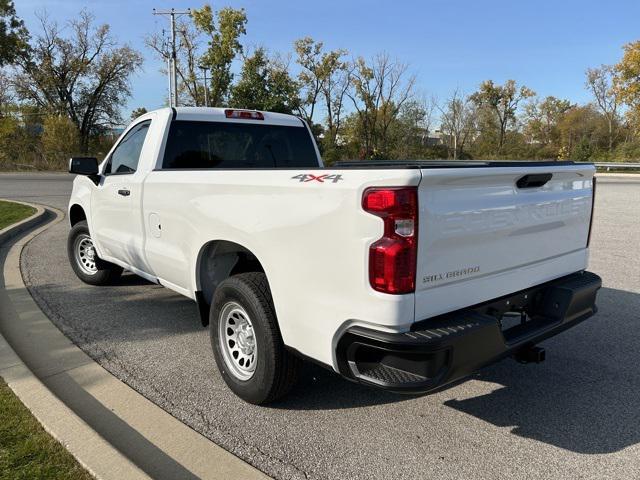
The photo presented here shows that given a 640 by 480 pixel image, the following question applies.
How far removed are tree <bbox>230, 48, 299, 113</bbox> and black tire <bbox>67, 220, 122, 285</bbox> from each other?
34.5 meters

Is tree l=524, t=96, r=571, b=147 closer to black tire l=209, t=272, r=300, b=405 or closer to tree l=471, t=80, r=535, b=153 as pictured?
tree l=471, t=80, r=535, b=153

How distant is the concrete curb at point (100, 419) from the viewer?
8.59ft

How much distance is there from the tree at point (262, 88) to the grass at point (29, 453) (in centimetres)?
3787

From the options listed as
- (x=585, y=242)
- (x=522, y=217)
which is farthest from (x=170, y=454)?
(x=585, y=242)

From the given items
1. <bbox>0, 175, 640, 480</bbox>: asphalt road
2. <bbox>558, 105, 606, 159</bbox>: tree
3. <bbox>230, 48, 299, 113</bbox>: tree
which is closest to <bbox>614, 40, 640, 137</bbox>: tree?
<bbox>558, 105, 606, 159</bbox>: tree

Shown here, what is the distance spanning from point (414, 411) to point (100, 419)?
6.44 ft

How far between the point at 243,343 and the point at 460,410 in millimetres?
1476

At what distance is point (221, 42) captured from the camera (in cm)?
4088

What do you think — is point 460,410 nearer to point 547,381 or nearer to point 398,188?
point 547,381

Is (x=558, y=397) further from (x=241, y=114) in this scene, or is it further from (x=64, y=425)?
(x=241, y=114)

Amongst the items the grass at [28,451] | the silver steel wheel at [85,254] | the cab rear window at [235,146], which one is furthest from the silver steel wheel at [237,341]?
the silver steel wheel at [85,254]

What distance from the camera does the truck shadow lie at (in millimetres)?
2984

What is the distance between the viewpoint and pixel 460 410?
325 centimetres

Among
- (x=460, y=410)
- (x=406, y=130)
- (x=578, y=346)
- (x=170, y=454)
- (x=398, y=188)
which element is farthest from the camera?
(x=406, y=130)
